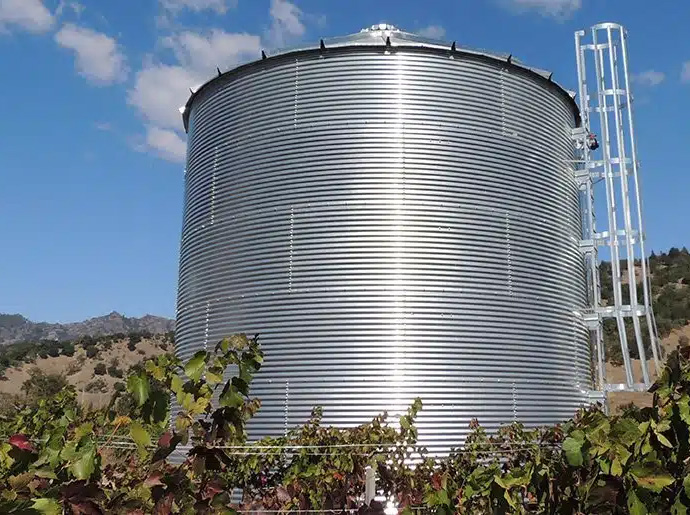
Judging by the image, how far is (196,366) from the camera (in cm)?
295

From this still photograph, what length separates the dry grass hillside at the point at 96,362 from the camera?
46206 millimetres

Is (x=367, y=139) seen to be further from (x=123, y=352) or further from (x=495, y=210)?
(x=123, y=352)

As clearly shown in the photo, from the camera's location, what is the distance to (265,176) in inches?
510

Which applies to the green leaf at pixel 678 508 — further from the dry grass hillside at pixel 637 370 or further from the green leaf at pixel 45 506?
the dry grass hillside at pixel 637 370

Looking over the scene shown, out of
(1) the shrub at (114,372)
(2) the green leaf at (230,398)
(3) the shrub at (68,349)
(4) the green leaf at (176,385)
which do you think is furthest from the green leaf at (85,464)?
(3) the shrub at (68,349)

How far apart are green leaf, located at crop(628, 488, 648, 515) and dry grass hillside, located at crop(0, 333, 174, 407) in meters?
43.9

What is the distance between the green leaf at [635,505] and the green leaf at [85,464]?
6.83 ft

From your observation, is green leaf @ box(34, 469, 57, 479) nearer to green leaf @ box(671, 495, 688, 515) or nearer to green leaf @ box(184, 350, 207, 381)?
green leaf @ box(184, 350, 207, 381)

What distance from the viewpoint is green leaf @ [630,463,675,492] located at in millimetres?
2580

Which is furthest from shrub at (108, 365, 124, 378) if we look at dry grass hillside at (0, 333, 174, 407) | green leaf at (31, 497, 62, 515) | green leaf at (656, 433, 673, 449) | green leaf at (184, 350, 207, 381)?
green leaf at (656, 433, 673, 449)

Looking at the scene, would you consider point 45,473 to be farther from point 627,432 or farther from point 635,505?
point 627,432

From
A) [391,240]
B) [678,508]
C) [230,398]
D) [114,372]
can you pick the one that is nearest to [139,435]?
[230,398]

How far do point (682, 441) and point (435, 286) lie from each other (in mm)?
9000

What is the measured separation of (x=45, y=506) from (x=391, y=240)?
10.0 meters
